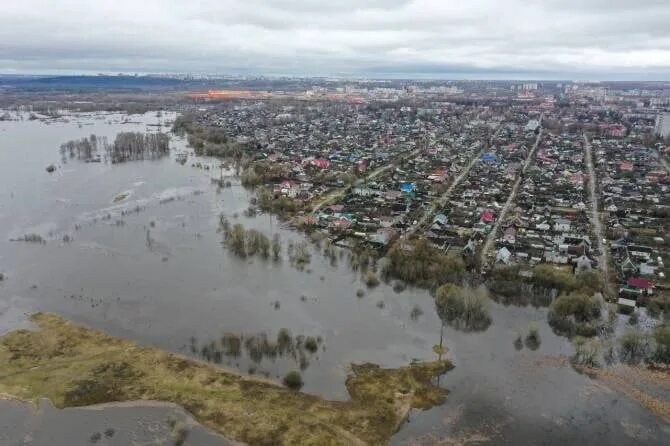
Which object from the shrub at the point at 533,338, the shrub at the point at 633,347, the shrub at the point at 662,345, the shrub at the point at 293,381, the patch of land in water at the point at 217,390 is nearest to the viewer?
the patch of land in water at the point at 217,390

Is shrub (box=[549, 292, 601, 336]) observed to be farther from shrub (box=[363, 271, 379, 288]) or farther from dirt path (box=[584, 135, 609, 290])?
shrub (box=[363, 271, 379, 288])

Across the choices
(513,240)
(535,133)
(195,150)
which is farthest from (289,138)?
(513,240)

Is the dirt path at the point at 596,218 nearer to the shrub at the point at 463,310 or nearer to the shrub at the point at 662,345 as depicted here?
the shrub at the point at 662,345

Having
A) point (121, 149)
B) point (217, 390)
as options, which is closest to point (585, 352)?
point (217, 390)

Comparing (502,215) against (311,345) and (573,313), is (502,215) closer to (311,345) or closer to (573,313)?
(573,313)

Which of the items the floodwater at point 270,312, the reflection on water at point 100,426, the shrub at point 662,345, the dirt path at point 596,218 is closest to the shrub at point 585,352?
the floodwater at point 270,312
